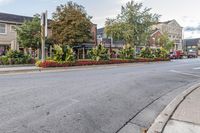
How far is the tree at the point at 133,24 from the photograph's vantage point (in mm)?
39781

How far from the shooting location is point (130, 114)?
6777 mm

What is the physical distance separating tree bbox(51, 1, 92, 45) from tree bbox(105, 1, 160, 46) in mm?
5031

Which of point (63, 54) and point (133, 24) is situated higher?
point (133, 24)

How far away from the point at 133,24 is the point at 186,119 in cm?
3502

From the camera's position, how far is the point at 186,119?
6.01 m

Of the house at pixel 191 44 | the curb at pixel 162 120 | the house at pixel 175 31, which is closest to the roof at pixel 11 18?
the curb at pixel 162 120

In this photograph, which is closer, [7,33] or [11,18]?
[7,33]

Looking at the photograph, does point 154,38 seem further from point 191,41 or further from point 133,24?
point 191,41

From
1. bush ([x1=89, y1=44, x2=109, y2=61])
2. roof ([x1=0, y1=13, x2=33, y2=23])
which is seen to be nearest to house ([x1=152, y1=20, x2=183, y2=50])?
roof ([x1=0, y1=13, x2=33, y2=23])

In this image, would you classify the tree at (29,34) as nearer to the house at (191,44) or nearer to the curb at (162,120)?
the curb at (162,120)

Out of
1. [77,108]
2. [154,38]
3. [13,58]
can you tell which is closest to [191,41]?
[154,38]

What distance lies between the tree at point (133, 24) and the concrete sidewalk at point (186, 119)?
1262 inches

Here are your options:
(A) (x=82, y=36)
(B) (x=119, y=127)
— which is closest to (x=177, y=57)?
(A) (x=82, y=36)

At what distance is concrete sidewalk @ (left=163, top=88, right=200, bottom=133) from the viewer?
5336 millimetres
